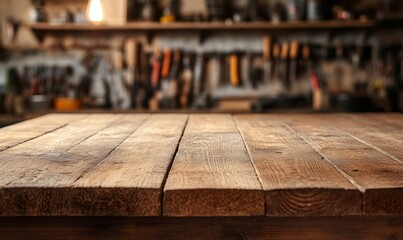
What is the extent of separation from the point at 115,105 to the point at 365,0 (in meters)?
2.70

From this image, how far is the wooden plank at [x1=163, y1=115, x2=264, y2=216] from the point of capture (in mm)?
1140

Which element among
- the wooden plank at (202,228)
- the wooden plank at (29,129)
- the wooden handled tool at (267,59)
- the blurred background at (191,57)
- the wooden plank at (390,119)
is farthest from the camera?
the wooden handled tool at (267,59)

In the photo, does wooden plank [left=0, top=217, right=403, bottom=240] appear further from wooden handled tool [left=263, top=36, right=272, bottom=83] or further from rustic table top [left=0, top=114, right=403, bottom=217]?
wooden handled tool [left=263, top=36, right=272, bottom=83]

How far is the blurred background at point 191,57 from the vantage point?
18.0 feet

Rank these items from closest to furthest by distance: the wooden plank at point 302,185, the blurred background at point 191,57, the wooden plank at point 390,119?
the wooden plank at point 302,185 < the wooden plank at point 390,119 < the blurred background at point 191,57

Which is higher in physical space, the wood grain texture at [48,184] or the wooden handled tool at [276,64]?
the wooden handled tool at [276,64]

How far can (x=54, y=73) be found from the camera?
5711mm

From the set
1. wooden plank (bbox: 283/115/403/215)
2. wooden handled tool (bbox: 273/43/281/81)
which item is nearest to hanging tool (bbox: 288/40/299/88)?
wooden handled tool (bbox: 273/43/281/81)

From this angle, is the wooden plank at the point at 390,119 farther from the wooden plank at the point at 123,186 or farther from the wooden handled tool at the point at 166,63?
the wooden handled tool at the point at 166,63

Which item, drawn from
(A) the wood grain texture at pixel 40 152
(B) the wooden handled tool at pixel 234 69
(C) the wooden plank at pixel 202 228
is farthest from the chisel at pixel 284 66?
(C) the wooden plank at pixel 202 228

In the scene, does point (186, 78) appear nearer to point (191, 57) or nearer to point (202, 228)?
point (191, 57)

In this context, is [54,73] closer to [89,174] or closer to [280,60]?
[280,60]

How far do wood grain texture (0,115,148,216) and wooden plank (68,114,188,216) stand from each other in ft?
0.07

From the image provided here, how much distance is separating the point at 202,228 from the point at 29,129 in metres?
1.18
